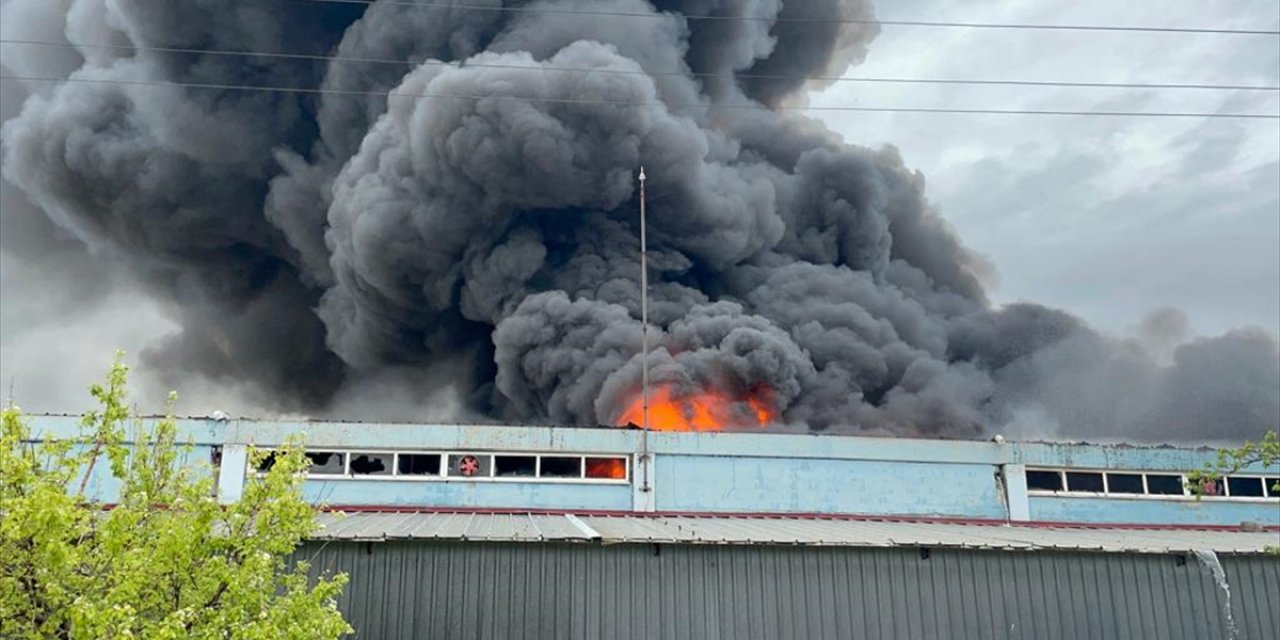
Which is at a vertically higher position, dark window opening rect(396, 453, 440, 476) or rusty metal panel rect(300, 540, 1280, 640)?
dark window opening rect(396, 453, 440, 476)

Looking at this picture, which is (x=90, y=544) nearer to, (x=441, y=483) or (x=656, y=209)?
(x=441, y=483)

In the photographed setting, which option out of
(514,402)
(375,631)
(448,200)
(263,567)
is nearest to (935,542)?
(375,631)

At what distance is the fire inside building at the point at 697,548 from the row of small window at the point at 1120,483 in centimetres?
105

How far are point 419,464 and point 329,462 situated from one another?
Answer: 5.46ft

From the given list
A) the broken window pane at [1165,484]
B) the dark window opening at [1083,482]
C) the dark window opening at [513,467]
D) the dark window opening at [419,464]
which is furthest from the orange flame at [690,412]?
the broken window pane at [1165,484]

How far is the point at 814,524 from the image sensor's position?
594 inches

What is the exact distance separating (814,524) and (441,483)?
691cm

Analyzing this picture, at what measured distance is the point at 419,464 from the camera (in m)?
17.5

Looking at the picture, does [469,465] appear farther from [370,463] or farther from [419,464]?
[370,463]

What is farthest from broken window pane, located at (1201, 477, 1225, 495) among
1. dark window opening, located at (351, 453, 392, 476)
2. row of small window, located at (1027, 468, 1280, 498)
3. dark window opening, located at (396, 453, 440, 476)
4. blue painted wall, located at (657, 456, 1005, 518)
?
dark window opening, located at (351, 453, 392, 476)

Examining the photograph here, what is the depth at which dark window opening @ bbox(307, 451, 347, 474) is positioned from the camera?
17.2 m

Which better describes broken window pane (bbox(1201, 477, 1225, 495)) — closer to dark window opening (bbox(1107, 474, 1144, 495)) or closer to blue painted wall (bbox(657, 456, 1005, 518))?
dark window opening (bbox(1107, 474, 1144, 495))

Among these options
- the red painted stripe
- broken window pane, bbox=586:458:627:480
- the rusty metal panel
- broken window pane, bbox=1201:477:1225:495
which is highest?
broken window pane, bbox=586:458:627:480

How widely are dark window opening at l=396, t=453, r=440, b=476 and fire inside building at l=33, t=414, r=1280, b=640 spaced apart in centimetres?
3
